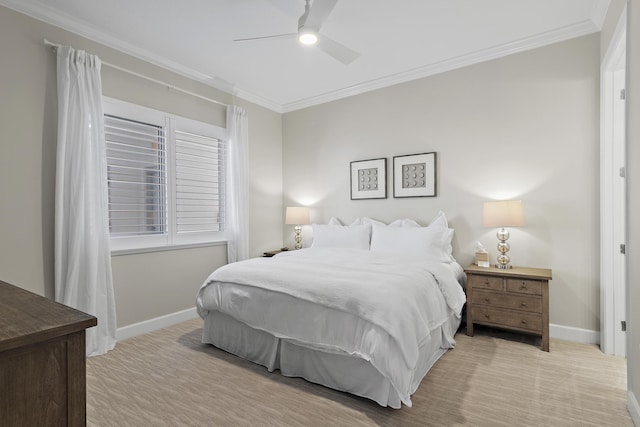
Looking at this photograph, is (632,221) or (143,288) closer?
(632,221)

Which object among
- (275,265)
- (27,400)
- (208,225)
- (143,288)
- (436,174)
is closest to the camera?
(27,400)

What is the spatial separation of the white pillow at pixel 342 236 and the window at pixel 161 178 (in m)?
1.31

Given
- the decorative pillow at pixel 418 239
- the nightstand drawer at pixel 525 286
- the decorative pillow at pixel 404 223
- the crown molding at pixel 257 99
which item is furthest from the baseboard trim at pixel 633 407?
the crown molding at pixel 257 99

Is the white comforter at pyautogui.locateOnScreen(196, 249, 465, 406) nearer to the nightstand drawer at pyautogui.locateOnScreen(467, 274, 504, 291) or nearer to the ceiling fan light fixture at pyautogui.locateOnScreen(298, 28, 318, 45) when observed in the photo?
the nightstand drawer at pyautogui.locateOnScreen(467, 274, 504, 291)

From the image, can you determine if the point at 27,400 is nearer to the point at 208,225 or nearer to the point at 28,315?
the point at 28,315

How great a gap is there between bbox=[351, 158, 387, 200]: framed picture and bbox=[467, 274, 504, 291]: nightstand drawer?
1.51 m

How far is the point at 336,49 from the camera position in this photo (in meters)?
2.74

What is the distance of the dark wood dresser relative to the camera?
833 millimetres

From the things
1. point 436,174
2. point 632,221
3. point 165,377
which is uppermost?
point 436,174

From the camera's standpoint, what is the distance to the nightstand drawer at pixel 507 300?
9.52ft

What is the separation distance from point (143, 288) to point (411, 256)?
2792mm

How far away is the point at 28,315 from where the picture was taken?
1.02 metres

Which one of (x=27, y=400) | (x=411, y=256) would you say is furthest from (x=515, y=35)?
(x=27, y=400)

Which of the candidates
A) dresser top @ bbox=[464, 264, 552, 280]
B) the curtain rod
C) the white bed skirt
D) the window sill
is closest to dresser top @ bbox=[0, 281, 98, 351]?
the white bed skirt
